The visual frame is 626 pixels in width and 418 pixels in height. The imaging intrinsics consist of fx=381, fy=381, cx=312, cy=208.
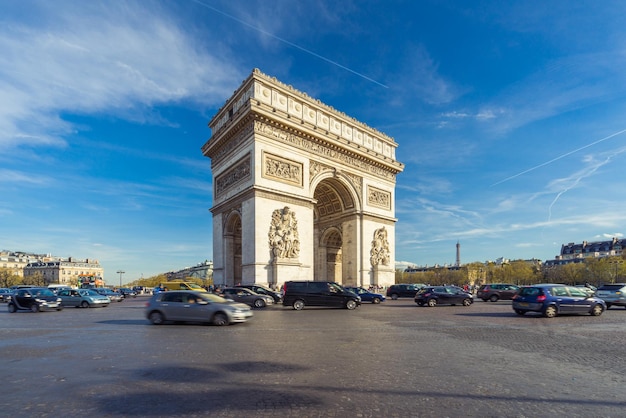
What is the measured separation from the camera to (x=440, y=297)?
22.7m

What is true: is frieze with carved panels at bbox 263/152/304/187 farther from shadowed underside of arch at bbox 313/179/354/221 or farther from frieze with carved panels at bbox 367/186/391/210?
frieze with carved panels at bbox 367/186/391/210

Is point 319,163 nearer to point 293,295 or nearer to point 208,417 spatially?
point 293,295

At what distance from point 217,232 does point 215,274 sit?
12.2 ft

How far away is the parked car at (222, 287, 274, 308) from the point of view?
68.2 feet

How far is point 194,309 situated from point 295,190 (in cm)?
1840

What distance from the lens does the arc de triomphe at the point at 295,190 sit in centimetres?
2817

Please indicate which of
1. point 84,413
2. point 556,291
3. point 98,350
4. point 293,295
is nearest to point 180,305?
point 98,350

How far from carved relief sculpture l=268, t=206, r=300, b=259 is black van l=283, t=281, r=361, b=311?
8.41 metres

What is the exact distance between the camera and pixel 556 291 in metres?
15.5

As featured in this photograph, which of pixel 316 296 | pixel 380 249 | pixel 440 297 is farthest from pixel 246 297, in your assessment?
pixel 380 249

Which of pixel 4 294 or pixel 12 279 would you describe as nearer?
pixel 4 294

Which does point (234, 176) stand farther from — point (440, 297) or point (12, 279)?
point (12, 279)

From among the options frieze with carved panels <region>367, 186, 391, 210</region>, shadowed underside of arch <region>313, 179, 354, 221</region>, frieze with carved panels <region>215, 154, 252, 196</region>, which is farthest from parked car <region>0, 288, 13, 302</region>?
frieze with carved panels <region>367, 186, 391, 210</region>

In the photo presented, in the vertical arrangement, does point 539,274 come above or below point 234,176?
below
